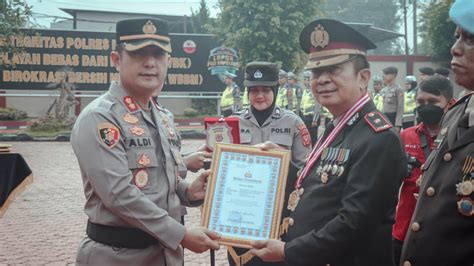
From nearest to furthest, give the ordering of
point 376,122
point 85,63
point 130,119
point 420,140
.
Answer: point 376,122 → point 130,119 → point 420,140 → point 85,63

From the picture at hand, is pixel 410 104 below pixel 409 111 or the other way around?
the other way around

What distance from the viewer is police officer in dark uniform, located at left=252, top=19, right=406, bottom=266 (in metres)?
2.46

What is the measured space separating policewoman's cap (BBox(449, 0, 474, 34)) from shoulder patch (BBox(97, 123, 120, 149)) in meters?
1.61

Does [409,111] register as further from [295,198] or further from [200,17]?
[200,17]

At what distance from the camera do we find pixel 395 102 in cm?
1262

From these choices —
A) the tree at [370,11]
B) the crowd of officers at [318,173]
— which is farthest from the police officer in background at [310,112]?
the tree at [370,11]

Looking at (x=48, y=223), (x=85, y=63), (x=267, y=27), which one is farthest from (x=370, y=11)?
(x=48, y=223)

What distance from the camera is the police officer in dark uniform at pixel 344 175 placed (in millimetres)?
2459

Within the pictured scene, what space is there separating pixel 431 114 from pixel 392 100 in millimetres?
8919

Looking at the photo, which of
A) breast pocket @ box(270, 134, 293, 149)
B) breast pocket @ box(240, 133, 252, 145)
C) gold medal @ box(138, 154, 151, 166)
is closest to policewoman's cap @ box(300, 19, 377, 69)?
gold medal @ box(138, 154, 151, 166)

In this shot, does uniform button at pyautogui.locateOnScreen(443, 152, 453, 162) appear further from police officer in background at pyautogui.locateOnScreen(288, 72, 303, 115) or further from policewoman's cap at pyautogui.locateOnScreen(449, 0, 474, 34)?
police officer in background at pyautogui.locateOnScreen(288, 72, 303, 115)

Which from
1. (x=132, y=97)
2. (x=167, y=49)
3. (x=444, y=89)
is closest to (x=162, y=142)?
(x=132, y=97)

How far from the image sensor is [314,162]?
2750mm

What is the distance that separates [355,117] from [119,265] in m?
1.37
